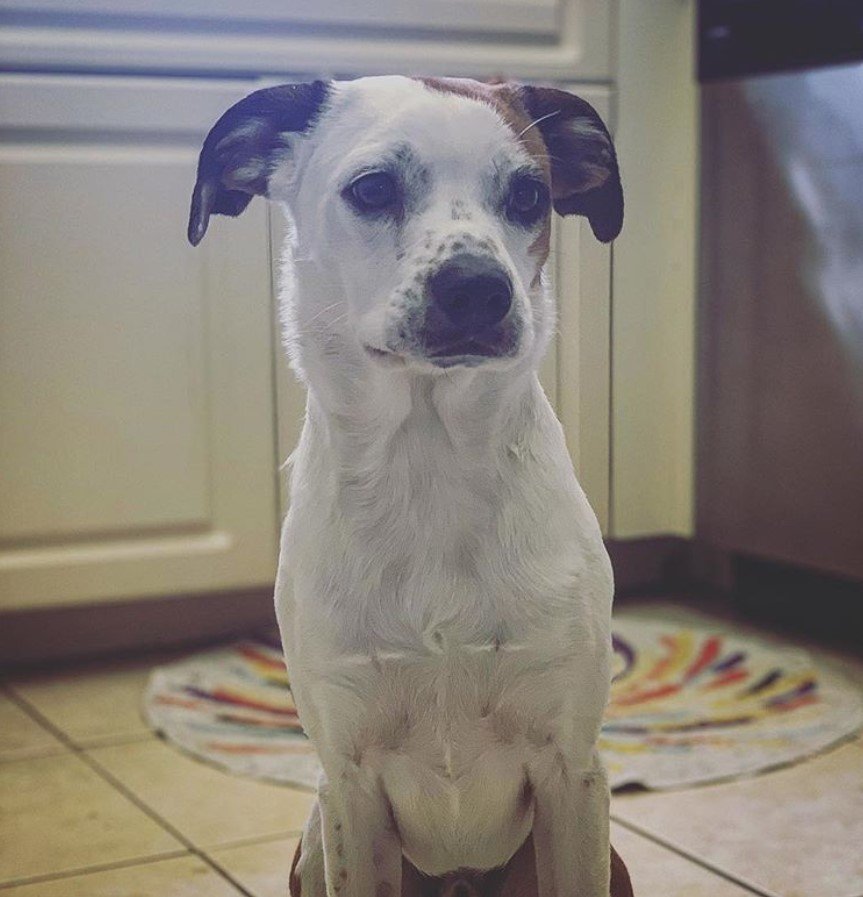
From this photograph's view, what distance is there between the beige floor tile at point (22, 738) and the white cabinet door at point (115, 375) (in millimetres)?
162

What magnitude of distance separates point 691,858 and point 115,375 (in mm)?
999

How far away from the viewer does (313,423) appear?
2.70 ft

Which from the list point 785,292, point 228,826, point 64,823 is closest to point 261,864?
point 228,826

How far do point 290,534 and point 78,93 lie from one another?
3.59 ft

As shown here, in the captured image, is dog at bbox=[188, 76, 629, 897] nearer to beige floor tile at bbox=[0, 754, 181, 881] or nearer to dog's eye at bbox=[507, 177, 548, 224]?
dog's eye at bbox=[507, 177, 548, 224]

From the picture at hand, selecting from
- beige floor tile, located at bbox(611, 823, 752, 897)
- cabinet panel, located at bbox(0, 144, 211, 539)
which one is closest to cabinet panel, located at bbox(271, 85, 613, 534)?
beige floor tile, located at bbox(611, 823, 752, 897)

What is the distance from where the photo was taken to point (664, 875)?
4.24 feet

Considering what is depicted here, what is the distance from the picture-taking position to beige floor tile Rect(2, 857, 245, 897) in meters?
1.26

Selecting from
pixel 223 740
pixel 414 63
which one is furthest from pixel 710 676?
pixel 414 63

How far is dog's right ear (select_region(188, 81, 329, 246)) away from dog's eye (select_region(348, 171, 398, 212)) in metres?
0.05

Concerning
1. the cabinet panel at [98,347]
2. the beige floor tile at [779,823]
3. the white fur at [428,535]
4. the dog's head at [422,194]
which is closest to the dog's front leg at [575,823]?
the white fur at [428,535]

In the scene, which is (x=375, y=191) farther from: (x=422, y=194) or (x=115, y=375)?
(x=115, y=375)

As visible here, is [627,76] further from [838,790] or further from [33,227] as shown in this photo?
[33,227]

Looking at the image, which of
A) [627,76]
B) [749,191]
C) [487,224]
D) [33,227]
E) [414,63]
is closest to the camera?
[487,224]
